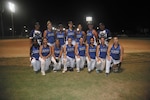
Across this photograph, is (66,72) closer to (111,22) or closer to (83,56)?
(83,56)

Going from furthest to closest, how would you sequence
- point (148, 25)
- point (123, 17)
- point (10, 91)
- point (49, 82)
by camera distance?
1. point (123, 17)
2. point (148, 25)
3. point (49, 82)
4. point (10, 91)

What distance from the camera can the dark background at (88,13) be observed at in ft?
192

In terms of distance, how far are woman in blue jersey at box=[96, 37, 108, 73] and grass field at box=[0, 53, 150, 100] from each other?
37 centimetres

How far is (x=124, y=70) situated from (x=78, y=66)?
2.18 meters

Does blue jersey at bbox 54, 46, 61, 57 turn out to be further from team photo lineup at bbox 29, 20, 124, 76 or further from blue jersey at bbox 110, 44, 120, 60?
blue jersey at bbox 110, 44, 120, 60

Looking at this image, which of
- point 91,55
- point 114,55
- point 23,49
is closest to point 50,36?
point 91,55

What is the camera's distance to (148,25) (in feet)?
190

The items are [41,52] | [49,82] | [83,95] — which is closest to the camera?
[83,95]

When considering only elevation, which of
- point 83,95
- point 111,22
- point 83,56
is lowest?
point 83,95

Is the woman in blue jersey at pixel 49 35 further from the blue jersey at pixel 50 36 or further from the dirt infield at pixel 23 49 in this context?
the dirt infield at pixel 23 49

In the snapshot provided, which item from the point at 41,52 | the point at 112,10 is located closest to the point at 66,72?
the point at 41,52

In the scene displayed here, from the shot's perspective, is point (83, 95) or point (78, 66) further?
point (78, 66)

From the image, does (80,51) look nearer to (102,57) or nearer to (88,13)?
(102,57)

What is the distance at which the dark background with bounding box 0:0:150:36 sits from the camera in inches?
2302
